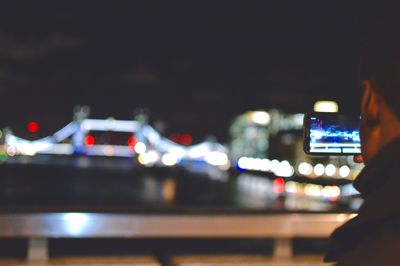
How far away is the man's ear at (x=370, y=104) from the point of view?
4.56 feet

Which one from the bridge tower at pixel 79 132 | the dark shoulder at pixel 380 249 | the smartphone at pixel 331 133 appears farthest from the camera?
the bridge tower at pixel 79 132

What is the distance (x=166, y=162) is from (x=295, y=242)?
70673mm

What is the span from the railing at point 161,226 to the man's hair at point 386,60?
3.90 meters

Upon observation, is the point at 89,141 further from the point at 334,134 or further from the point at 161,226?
the point at 334,134

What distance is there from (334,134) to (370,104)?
0.56 m

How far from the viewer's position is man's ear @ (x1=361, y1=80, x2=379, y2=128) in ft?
4.56

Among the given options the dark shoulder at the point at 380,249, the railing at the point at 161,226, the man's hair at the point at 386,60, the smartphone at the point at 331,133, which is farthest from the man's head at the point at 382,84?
the railing at the point at 161,226

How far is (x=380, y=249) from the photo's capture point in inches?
48.4

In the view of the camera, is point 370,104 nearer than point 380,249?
No

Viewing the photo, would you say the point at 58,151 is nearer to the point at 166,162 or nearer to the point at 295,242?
the point at 166,162

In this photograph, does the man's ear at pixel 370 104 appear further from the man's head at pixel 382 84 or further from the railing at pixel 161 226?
the railing at pixel 161 226

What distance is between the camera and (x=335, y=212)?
18.3 ft

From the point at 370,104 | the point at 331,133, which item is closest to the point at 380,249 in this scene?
the point at 370,104

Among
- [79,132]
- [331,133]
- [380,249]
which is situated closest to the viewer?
[380,249]
